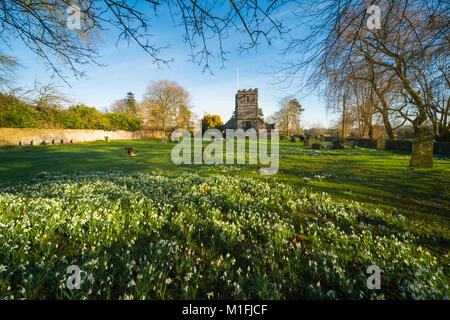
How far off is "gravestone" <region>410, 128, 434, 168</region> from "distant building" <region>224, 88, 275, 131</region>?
151 feet

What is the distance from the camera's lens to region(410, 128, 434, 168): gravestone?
9.35 meters

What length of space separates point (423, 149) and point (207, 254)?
524 inches

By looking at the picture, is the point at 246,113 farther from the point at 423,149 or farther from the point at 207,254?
the point at 207,254

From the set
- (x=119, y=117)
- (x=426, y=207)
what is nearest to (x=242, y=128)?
(x=119, y=117)

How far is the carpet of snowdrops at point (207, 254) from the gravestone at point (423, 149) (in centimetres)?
913

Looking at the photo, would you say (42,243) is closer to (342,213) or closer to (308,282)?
(308,282)

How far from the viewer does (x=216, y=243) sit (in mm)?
3014

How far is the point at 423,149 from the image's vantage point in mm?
9516

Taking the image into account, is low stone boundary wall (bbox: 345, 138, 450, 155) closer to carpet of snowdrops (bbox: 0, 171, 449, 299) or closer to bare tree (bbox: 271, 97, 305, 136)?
carpet of snowdrops (bbox: 0, 171, 449, 299)

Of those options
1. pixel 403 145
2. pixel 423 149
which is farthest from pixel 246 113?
pixel 423 149

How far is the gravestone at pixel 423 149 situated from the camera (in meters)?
9.35

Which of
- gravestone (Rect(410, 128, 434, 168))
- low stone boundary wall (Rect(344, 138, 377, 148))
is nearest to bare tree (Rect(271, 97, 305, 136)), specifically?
low stone boundary wall (Rect(344, 138, 377, 148))
